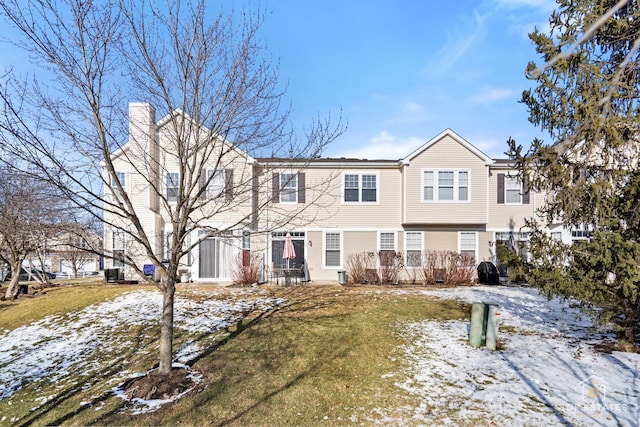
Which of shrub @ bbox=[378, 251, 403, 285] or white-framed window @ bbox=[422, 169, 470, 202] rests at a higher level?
white-framed window @ bbox=[422, 169, 470, 202]

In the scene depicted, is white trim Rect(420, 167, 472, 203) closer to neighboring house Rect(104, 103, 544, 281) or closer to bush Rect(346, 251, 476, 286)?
neighboring house Rect(104, 103, 544, 281)

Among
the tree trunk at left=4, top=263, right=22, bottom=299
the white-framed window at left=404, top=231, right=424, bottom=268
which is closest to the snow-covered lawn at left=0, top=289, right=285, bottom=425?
the tree trunk at left=4, top=263, right=22, bottom=299

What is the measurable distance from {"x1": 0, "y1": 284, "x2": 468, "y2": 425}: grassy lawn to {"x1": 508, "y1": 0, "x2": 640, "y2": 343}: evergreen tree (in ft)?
11.6

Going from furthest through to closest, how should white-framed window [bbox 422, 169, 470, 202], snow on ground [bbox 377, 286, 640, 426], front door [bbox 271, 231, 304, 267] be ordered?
1. front door [bbox 271, 231, 304, 267]
2. white-framed window [bbox 422, 169, 470, 202]
3. snow on ground [bbox 377, 286, 640, 426]

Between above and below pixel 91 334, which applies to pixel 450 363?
above

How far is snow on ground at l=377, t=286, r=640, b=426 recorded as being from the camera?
16.6ft

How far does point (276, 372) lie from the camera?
666cm

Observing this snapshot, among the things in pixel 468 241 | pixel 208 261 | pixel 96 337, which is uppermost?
pixel 468 241

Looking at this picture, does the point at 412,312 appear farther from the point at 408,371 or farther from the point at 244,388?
the point at 244,388

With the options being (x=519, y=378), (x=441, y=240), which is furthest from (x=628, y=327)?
(x=441, y=240)

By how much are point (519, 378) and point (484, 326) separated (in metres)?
1.42

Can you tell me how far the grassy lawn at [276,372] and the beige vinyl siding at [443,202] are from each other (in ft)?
22.3

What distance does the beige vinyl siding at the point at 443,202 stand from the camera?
16719 mm

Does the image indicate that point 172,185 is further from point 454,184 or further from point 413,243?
point 454,184
